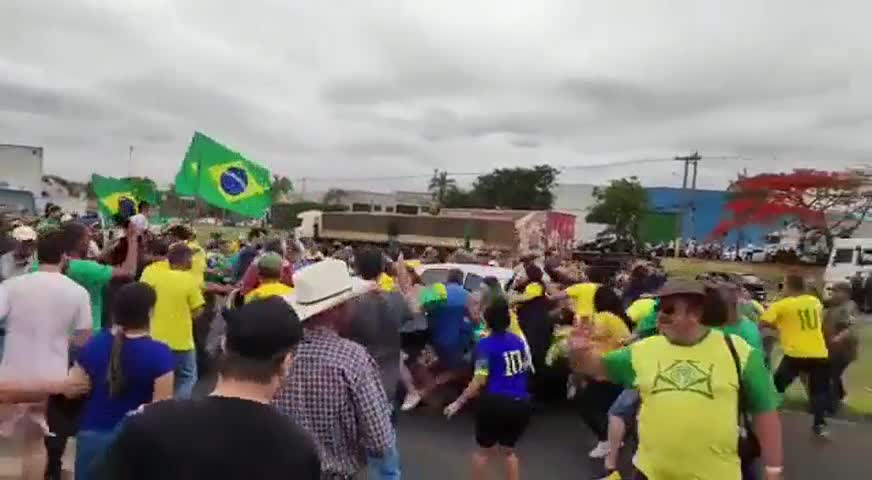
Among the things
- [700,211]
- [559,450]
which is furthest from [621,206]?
[559,450]

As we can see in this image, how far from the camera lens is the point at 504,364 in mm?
6562

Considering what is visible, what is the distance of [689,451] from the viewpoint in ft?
12.8

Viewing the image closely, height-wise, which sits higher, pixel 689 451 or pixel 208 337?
pixel 689 451

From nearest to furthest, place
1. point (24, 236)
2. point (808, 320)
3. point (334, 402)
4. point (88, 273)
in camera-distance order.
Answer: point (334, 402)
point (88, 273)
point (24, 236)
point (808, 320)

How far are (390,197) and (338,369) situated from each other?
121 meters

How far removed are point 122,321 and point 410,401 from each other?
583 centimetres

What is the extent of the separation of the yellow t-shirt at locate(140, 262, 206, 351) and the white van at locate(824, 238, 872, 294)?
86.7ft

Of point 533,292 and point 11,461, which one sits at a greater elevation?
point 533,292

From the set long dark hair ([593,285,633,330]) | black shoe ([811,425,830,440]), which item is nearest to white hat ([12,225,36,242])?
long dark hair ([593,285,633,330])

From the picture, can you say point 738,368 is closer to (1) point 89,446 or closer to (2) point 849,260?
(1) point 89,446

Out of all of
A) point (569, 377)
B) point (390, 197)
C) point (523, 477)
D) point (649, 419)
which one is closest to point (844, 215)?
point (569, 377)

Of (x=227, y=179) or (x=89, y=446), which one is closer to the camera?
(x=89, y=446)

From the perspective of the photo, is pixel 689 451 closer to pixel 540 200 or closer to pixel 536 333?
pixel 536 333

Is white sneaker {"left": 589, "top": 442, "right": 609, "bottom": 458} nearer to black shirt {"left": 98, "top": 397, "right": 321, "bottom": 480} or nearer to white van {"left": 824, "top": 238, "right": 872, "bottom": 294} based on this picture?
black shirt {"left": 98, "top": 397, "right": 321, "bottom": 480}
